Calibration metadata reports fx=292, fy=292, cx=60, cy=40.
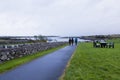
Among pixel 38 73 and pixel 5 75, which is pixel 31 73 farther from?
pixel 5 75

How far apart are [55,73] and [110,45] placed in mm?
37771

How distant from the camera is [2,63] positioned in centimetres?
2117

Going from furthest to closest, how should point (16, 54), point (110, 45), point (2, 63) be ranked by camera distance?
point (110, 45)
point (16, 54)
point (2, 63)

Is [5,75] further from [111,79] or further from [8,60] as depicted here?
[8,60]

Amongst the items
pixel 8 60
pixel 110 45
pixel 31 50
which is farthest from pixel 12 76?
pixel 110 45

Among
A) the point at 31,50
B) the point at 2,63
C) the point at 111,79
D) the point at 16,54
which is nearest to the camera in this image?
the point at 111,79

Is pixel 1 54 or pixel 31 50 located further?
pixel 31 50

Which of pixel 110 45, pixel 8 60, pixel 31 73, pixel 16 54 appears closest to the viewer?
pixel 31 73

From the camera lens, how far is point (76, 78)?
48.5 feet

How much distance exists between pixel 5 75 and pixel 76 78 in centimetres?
374

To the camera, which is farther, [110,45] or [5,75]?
[110,45]

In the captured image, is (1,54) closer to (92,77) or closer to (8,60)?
(8,60)

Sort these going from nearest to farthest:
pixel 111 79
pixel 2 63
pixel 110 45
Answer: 1. pixel 111 79
2. pixel 2 63
3. pixel 110 45

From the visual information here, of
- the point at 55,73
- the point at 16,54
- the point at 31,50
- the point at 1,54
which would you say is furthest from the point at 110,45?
the point at 55,73
